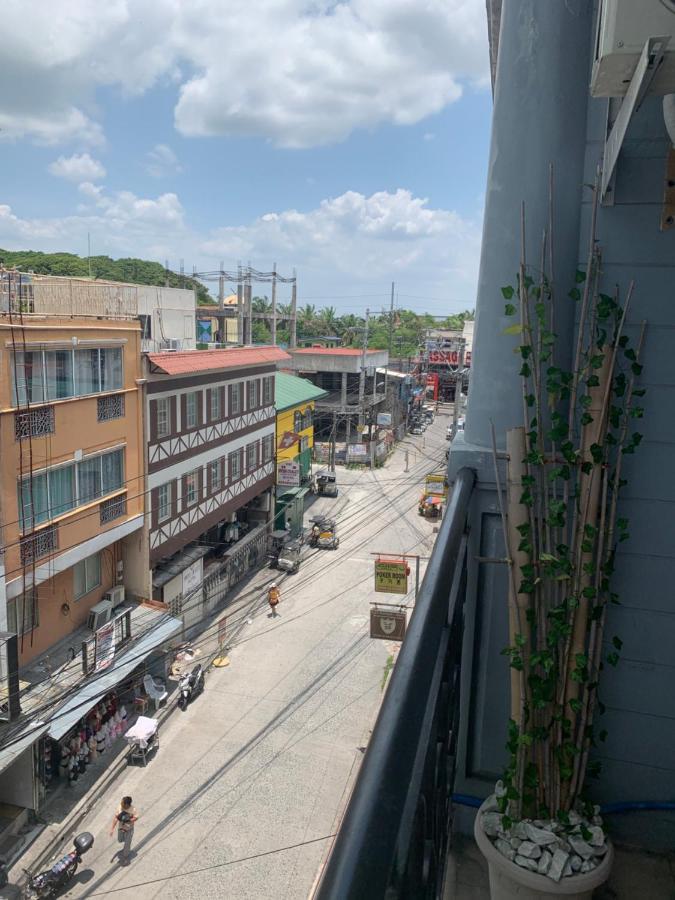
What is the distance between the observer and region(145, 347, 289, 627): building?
14.5 meters

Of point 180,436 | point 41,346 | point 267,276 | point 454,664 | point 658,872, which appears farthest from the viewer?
point 267,276

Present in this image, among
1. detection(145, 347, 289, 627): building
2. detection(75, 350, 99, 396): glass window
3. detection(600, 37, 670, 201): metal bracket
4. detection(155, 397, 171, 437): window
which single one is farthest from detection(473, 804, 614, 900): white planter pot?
detection(155, 397, 171, 437): window

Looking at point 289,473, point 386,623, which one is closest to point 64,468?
point 386,623

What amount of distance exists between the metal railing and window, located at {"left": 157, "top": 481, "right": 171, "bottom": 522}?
13565 millimetres

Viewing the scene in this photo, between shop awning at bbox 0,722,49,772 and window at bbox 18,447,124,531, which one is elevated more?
window at bbox 18,447,124,531

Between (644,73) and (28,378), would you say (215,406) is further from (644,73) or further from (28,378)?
(644,73)

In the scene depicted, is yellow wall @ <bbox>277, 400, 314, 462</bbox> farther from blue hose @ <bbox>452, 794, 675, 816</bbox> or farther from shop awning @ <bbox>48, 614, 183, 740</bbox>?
blue hose @ <bbox>452, 794, 675, 816</bbox>

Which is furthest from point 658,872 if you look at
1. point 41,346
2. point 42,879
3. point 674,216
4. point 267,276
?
point 267,276

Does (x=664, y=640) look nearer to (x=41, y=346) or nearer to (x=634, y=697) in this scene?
(x=634, y=697)

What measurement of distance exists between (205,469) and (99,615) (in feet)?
15.9

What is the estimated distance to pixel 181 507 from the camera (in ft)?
51.3

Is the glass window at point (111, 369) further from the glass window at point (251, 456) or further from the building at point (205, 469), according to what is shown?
the glass window at point (251, 456)

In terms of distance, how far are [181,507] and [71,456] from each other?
4448mm

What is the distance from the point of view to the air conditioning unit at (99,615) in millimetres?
12844
